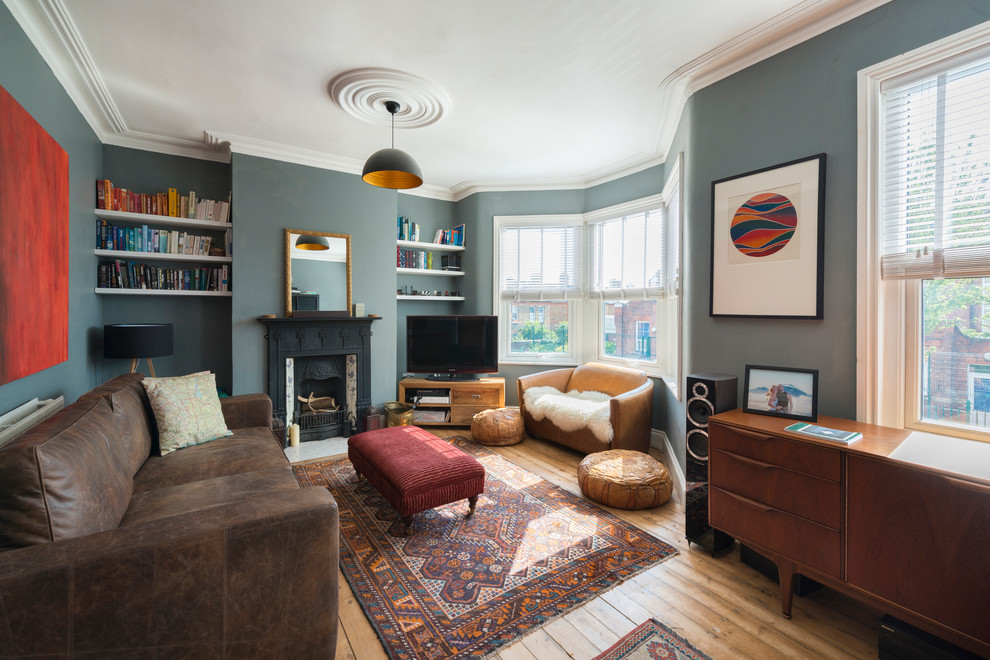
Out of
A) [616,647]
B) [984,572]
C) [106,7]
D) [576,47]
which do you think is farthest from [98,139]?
[984,572]

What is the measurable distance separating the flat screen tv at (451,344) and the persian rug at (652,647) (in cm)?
314

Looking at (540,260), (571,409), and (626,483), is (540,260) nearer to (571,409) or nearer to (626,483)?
(571,409)

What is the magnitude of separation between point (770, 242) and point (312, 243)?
12.5 ft

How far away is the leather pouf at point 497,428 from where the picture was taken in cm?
392

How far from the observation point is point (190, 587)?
4.00ft

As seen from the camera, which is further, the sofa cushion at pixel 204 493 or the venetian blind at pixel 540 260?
the venetian blind at pixel 540 260

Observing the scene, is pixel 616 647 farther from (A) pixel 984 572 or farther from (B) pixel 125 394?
(B) pixel 125 394

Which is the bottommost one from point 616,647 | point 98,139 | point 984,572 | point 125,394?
point 616,647

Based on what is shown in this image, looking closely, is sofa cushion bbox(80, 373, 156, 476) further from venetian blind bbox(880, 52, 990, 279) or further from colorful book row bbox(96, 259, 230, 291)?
venetian blind bbox(880, 52, 990, 279)

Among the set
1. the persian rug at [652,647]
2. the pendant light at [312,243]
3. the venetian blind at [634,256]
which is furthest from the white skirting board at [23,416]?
the venetian blind at [634,256]

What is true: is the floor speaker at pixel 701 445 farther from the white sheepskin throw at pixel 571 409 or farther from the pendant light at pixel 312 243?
the pendant light at pixel 312 243

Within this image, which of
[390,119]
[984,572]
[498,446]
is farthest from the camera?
[498,446]

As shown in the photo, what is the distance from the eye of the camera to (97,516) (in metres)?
1.42

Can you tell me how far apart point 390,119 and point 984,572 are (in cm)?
394
